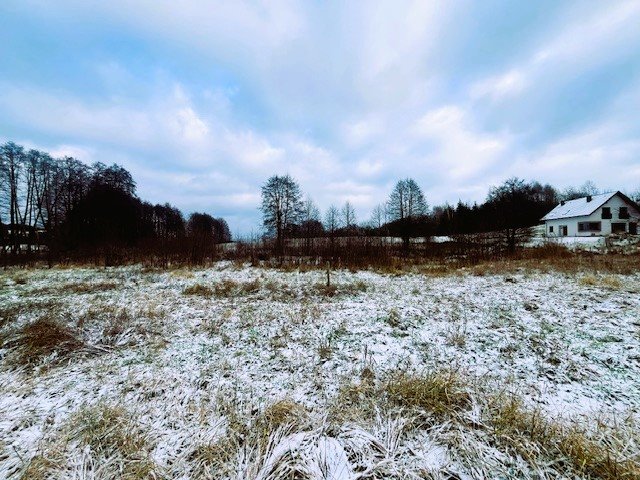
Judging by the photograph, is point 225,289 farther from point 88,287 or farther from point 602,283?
point 602,283

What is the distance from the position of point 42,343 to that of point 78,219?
110 feet

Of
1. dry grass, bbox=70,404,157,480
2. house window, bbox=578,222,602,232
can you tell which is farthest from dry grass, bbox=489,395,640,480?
house window, bbox=578,222,602,232

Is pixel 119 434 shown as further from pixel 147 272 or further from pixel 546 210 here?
pixel 546 210

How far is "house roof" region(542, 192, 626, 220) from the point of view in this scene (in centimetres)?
3184

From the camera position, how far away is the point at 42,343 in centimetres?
444

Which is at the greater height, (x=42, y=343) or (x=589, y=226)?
(x=589, y=226)

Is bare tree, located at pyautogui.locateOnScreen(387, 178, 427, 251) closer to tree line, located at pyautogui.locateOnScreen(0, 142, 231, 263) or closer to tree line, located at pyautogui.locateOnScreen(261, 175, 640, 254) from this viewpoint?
tree line, located at pyautogui.locateOnScreen(261, 175, 640, 254)

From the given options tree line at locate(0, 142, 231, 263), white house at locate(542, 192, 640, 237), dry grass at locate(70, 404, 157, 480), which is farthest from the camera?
white house at locate(542, 192, 640, 237)

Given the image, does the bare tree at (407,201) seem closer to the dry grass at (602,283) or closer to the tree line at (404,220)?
the tree line at (404,220)

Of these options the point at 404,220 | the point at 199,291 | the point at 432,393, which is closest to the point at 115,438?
the point at 432,393

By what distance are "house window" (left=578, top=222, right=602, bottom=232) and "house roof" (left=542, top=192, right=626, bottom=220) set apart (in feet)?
4.28

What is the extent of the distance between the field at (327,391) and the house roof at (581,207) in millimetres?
36942

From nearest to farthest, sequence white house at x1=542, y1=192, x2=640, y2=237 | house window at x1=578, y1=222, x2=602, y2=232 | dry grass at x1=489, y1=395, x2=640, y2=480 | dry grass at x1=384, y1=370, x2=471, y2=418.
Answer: dry grass at x1=489, y1=395, x2=640, y2=480 → dry grass at x1=384, y1=370, x2=471, y2=418 → white house at x1=542, y1=192, x2=640, y2=237 → house window at x1=578, y1=222, x2=602, y2=232

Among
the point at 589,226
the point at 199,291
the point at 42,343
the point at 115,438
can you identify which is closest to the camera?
the point at 115,438
